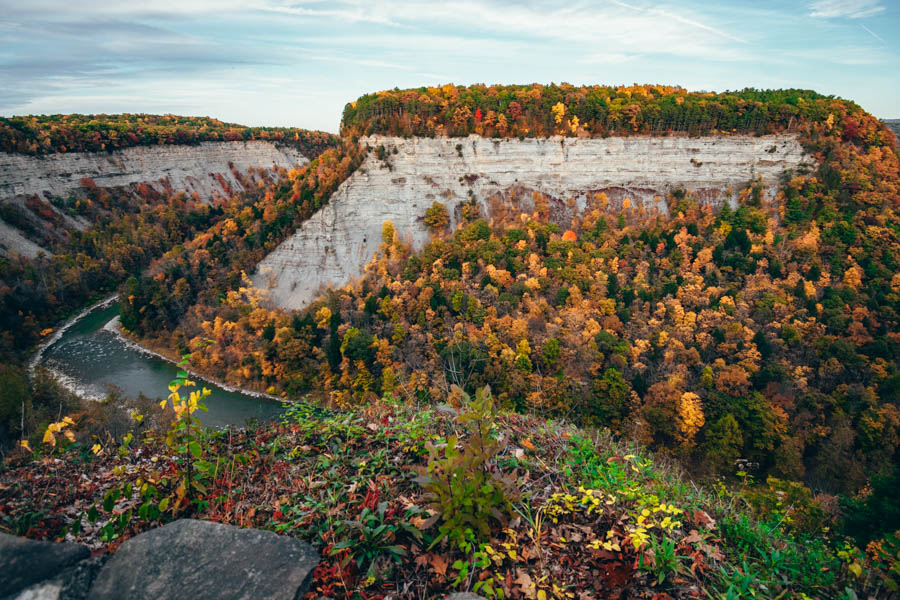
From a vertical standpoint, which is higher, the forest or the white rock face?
the white rock face

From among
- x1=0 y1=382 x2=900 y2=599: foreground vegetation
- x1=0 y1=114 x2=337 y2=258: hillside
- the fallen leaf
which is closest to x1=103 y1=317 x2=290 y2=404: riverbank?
x1=0 y1=114 x2=337 y2=258: hillside

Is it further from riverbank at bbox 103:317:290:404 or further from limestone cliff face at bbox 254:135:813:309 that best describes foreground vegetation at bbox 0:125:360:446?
riverbank at bbox 103:317:290:404

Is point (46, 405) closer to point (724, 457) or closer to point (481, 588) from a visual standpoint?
point (481, 588)

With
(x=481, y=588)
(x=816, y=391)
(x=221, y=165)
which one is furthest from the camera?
(x=221, y=165)

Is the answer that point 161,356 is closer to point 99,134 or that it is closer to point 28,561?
point 99,134

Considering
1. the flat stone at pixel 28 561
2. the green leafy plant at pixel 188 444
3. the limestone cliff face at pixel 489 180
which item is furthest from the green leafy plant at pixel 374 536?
the limestone cliff face at pixel 489 180

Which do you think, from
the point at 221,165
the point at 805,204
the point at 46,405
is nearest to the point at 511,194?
the point at 805,204

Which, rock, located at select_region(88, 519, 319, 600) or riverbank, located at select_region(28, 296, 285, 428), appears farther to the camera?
riverbank, located at select_region(28, 296, 285, 428)
